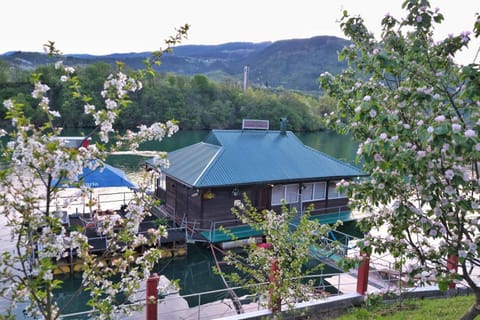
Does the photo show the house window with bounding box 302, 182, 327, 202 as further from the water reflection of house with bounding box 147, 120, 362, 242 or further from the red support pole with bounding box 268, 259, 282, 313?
the red support pole with bounding box 268, 259, 282, 313

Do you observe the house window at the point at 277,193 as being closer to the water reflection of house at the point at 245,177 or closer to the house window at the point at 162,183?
the water reflection of house at the point at 245,177

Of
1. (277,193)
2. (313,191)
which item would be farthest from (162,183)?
(313,191)

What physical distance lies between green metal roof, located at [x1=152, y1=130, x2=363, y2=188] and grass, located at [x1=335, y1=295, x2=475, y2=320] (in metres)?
10.2

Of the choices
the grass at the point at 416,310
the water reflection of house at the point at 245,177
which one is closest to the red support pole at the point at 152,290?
the grass at the point at 416,310

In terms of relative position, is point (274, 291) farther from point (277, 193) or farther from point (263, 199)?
point (277, 193)

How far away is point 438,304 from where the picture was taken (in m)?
9.48

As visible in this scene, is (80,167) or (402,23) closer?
(80,167)

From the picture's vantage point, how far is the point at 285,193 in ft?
71.2

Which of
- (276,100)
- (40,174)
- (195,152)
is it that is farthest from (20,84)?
(40,174)

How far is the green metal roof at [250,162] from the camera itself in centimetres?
1952

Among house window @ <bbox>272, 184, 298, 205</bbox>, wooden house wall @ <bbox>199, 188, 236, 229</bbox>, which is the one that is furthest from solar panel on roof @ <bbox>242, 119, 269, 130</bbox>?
wooden house wall @ <bbox>199, 188, 236, 229</bbox>

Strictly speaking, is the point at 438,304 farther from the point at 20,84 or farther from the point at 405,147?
the point at 20,84

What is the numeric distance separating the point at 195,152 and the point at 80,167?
1830 centimetres

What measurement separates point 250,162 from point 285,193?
102 inches
